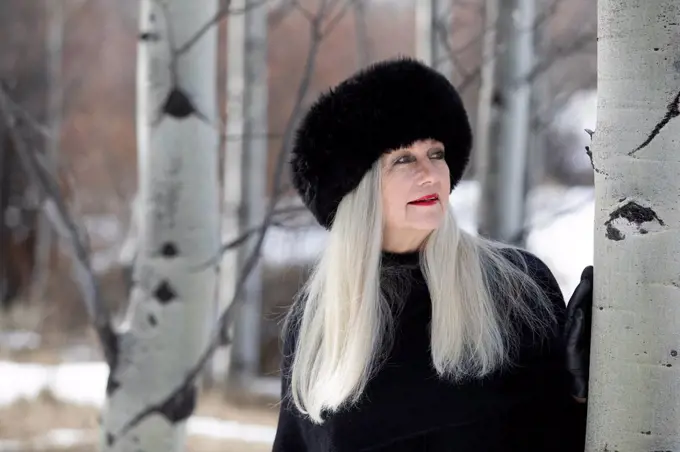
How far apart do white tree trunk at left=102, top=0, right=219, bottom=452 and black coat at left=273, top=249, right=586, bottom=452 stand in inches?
22.5

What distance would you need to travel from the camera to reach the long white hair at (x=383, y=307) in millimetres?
2025

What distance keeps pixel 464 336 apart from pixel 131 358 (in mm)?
1029

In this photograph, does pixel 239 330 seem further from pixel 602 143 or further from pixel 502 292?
pixel 602 143

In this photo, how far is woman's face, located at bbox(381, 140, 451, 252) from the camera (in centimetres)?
205

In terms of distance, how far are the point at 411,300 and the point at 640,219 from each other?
844 mm

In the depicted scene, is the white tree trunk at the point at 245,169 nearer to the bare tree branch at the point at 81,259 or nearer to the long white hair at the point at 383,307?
the bare tree branch at the point at 81,259

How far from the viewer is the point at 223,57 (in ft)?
52.2

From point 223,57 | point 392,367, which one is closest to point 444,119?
point 392,367

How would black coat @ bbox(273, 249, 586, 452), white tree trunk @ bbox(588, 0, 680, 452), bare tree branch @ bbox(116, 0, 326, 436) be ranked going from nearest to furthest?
1. white tree trunk @ bbox(588, 0, 680, 452)
2. black coat @ bbox(273, 249, 586, 452)
3. bare tree branch @ bbox(116, 0, 326, 436)

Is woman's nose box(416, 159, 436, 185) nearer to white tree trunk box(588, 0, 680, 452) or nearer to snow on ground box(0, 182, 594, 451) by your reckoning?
snow on ground box(0, 182, 594, 451)

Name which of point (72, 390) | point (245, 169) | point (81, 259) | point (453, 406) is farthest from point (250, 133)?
point (72, 390)

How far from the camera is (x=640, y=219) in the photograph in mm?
1393

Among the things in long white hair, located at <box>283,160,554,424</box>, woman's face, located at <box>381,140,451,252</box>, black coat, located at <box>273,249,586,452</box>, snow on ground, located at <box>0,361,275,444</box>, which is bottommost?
snow on ground, located at <box>0,361,275,444</box>

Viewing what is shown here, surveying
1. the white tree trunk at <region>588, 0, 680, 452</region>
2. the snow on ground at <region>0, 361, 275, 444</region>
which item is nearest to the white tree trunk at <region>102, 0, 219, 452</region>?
the white tree trunk at <region>588, 0, 680, 452</region>
